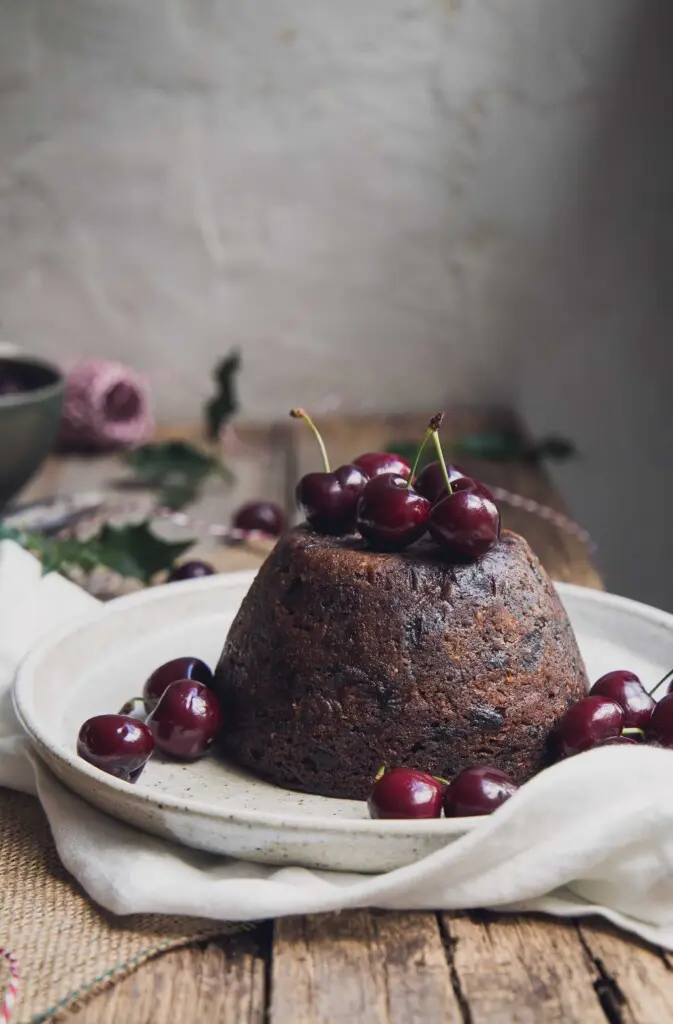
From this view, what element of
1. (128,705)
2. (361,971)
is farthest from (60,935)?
(128,705)

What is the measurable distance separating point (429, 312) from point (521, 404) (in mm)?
391

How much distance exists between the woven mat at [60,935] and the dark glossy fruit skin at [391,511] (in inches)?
18.6

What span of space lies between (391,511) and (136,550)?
1.01 metres

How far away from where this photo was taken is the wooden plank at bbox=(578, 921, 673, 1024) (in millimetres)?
1091

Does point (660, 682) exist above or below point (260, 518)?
above

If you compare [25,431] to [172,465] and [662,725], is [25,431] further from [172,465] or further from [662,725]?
[662,725]

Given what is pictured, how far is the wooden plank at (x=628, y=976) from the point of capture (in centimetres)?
109

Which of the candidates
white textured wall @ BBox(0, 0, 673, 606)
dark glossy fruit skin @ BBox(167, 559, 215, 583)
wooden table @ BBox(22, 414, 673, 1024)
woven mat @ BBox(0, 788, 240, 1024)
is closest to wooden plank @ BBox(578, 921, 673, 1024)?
wooden table @ BBox(22, 414, 673, 1024)

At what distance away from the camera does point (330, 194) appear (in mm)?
3582

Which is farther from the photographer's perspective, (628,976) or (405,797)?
(405,797)

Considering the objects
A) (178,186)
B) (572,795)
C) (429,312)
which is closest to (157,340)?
(178,186)

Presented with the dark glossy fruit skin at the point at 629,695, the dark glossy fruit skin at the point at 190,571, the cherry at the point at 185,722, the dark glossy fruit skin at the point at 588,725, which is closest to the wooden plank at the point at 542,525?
the dark glossy fruit skin at the point at 190,571

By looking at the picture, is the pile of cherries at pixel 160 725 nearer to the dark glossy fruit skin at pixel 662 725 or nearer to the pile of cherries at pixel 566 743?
the pile of cherries at pixel 566 743

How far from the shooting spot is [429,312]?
3705 millimetres
